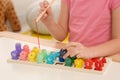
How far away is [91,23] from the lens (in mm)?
925

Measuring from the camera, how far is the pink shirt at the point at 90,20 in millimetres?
891

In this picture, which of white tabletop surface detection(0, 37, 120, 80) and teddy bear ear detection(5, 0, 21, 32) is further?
teddy bear ear detection(5, 0, 21, 32)

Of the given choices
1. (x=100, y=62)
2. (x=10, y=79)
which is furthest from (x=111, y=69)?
(x=10, y=79)

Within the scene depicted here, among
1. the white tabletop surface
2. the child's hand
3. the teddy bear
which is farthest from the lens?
the teddy bear

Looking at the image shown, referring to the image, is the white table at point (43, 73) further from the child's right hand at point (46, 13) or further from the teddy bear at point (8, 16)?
the teddy bear at point (8, 16)

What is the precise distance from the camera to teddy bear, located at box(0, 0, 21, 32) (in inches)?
72.1

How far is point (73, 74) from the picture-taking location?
0.68 m

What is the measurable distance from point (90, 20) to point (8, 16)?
3.71ft

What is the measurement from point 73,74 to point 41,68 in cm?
9

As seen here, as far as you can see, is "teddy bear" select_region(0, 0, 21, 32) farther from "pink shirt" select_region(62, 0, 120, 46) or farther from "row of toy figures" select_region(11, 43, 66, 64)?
"row of toy figures" select_region(11, 43, 66, 64)

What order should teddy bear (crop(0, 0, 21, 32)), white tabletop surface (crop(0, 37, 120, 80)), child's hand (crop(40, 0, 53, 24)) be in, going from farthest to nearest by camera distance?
1. teddy bear (crop(0, 0, 21, 32))
2. child's hand (crop(40, 0, 53, 24))
3. white tabletop surface (crop(0, 37, 120, 80))

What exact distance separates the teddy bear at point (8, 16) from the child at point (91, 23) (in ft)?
2.96

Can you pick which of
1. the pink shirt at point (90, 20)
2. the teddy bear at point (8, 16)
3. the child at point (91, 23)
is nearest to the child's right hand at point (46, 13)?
the child at point (91, 23)

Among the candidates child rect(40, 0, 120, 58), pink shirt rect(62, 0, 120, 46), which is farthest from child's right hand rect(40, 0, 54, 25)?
pink shirt rect(62, 0, 120, 46)
